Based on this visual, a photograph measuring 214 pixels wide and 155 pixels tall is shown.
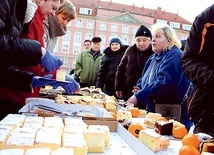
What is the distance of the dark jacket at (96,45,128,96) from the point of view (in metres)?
4.52

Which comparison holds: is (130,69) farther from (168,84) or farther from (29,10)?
(29,10)

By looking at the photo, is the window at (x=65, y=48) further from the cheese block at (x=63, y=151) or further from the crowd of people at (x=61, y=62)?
the cheese block at (x=63, y=151)

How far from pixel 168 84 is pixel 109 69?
86.6 inches

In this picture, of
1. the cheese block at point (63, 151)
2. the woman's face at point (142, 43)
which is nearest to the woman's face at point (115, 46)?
the woman's face at point (142, 43)

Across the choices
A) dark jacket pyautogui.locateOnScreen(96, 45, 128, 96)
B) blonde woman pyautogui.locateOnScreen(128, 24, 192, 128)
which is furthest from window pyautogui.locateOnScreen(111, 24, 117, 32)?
blonde woman pyautogui.locateOnScreen(128, 24, 192, 128)

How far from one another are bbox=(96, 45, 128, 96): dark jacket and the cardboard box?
272cm

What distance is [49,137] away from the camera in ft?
3.21

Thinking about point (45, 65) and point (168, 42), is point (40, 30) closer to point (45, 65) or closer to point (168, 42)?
point (45, 65)

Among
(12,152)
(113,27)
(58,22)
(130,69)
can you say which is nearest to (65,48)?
(113,27)

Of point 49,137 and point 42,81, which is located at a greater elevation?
point 42,81

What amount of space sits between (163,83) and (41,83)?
3.62ft

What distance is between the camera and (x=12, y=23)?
1.38 meters

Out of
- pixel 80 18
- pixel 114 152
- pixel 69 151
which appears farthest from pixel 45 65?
pixel 80 18

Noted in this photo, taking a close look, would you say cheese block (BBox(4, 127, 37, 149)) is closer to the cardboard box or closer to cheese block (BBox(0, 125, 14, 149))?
cheese block (BBox(0, 125, 14, 149))
